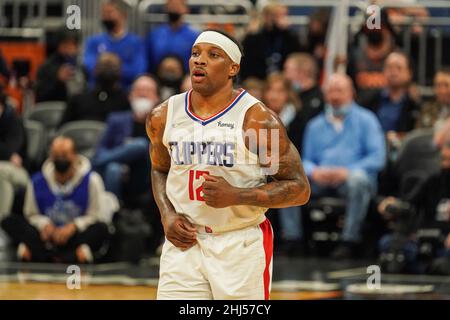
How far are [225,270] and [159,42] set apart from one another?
840 centimetres

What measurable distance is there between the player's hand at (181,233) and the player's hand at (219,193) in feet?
0.86

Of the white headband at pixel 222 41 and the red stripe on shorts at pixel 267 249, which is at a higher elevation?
the white headband at pixel 222 41

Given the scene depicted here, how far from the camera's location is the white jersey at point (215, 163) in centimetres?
653

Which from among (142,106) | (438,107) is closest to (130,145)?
(142,106)

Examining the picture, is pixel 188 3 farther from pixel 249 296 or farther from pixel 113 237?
pixel 249 296

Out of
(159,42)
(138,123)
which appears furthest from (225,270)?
(159,42)

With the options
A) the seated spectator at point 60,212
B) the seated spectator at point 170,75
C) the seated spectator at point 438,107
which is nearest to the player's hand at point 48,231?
the seated spectator at point 60,212

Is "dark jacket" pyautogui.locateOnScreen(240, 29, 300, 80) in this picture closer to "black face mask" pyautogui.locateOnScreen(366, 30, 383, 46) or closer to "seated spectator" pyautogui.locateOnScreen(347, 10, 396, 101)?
"seated spectator" pyautogui.locateOnScreen(347, 10, 396, 101)

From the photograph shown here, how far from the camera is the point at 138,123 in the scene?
1363cm

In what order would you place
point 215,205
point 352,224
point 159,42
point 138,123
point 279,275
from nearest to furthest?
point 215,205
point 279,275
point 352,224
point 138,123
point 159,42

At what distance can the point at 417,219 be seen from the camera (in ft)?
40.1

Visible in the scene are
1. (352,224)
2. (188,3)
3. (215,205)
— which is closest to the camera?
(215,205)

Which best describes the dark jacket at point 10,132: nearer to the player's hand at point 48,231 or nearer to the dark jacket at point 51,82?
the dark jacket at point 51,82

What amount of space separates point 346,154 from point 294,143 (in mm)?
773
